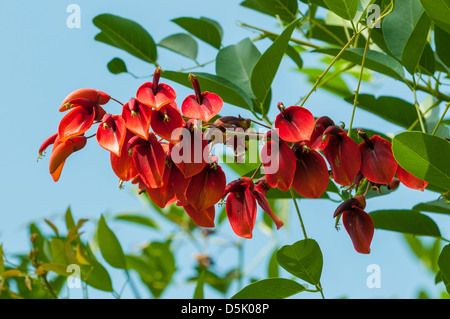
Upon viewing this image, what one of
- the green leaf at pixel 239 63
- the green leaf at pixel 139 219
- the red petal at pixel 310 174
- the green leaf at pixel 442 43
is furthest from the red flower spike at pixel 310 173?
the green leaf at pixel 139 219

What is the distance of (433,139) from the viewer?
2.34 feet

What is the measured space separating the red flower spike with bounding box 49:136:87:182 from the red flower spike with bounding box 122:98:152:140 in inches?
4.0

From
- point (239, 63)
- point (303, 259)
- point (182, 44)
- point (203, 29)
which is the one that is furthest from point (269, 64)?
point (182, 44)

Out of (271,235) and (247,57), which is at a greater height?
(247,57)

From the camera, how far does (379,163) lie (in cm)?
75

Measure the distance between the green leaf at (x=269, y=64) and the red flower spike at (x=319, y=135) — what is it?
16 centimetres

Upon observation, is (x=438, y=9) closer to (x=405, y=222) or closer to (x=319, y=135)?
(x=319, y=135)

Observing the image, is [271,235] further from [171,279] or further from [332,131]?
[332,131]

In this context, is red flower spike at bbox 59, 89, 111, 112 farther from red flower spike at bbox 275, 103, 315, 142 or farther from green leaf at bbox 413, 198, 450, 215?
green leaf at bbox 413, 198, 450, 215

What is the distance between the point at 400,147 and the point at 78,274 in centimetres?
85

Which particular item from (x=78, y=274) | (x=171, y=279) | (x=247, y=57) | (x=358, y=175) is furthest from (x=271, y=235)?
(x=358, y=175)

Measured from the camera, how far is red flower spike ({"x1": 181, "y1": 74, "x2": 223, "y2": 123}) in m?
0.72

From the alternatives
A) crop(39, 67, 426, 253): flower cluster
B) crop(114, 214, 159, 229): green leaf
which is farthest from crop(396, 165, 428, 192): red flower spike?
crop(114, 214, 159, 229): green leaf

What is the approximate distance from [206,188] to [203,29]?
63 centimetres
